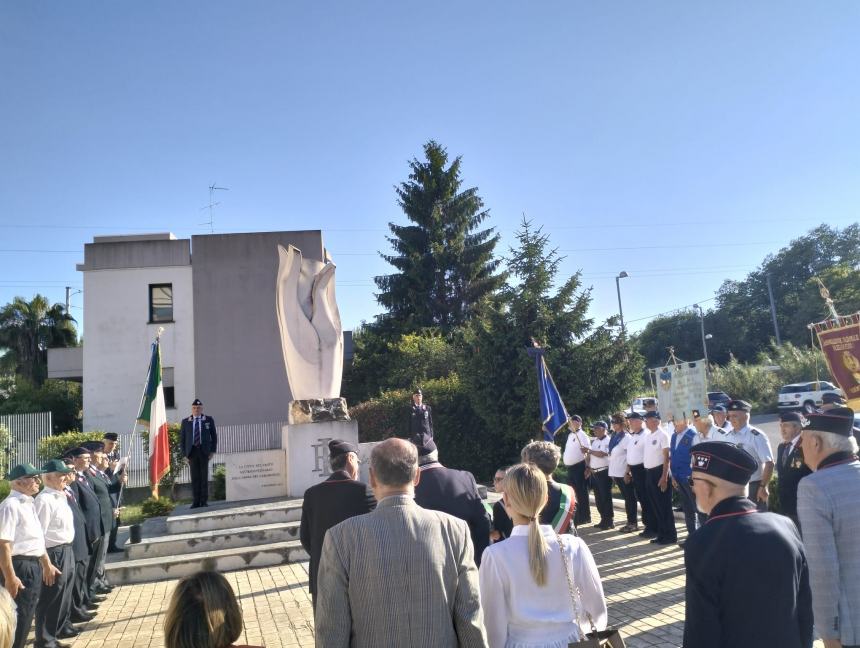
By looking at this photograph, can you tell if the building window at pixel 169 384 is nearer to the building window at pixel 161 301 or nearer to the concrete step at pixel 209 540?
the building window at pixel 161 301

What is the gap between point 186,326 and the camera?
929 inches

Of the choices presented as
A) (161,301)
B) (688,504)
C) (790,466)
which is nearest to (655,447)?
(688,504)

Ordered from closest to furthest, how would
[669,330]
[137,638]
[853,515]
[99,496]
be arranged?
[853,515] → [137,638] → [99,496] → [669,330]

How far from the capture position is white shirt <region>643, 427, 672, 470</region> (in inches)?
349

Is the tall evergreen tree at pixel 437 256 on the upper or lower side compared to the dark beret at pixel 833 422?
upper

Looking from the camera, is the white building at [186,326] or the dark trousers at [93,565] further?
the white building at [186,326]

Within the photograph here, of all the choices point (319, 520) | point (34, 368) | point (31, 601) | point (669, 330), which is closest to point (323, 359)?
point (31, 601)

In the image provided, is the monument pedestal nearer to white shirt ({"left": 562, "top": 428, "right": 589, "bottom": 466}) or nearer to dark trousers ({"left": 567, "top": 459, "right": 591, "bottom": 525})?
white shirt ({"left": 562, "top": 428, "right": 589, "bottom": 466})

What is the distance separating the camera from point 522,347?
16094mm

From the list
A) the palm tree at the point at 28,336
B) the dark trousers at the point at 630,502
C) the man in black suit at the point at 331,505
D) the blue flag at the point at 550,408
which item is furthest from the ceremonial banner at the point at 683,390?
the palm tree at the point at 28,336

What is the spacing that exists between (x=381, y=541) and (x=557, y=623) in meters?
0.85

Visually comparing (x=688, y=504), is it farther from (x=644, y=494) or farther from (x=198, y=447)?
(x=198, y=447)

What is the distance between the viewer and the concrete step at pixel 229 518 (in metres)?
9.53

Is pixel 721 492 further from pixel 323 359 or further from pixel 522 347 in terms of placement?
pixel 522 347
